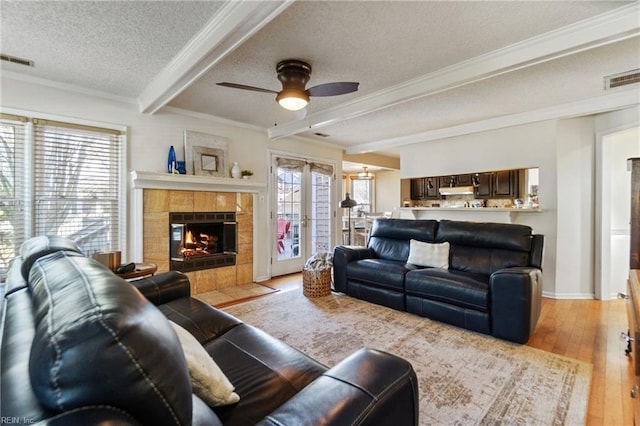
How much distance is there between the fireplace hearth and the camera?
13.1 feet

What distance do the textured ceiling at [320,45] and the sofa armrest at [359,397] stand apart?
1880 millimetres

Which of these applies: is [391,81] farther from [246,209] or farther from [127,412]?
[127,412]

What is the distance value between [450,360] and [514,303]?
79cm

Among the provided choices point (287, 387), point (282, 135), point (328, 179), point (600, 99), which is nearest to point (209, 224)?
point (282, 135)

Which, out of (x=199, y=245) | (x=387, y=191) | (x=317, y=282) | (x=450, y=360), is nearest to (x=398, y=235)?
(x=317, y=282)

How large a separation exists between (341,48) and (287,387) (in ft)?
7.88

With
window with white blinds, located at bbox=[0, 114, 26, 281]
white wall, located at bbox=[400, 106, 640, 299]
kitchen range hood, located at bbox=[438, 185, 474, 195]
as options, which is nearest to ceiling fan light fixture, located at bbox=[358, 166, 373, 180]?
kitchen range hood, located at bbox=[438, 185, 474, 195]

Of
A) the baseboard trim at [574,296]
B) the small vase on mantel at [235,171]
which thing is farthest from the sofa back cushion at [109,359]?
the baseboard trim at [574,296]

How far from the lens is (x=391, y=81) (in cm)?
312

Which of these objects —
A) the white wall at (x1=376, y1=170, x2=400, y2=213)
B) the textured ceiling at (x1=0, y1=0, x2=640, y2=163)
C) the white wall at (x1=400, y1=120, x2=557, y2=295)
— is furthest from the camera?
the white wall at (x1=376, y1=170, x2=400, y2=213)

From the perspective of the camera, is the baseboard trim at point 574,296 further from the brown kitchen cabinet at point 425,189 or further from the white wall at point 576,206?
the brown kitchen cabinet at point 425,189

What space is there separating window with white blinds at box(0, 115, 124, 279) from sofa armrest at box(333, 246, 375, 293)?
8.61ft

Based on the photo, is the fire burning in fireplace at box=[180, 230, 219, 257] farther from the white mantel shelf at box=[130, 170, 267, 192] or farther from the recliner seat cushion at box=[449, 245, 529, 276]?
the recliner seat cushion at box=[449, 245, 529, 276]

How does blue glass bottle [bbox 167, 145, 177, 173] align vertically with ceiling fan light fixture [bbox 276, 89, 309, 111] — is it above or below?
below
